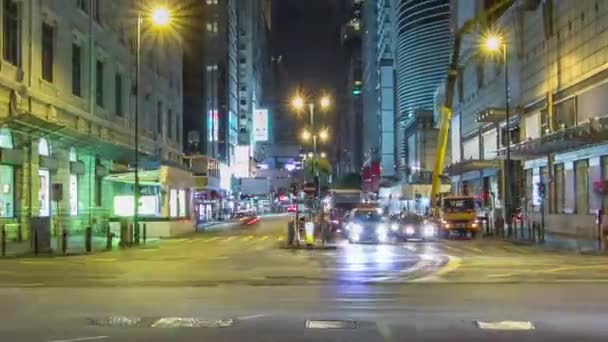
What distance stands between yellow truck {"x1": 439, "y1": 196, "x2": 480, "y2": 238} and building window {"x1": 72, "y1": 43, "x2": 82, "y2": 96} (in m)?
23.6

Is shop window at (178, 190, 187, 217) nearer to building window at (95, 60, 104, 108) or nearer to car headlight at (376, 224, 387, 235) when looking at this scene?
building window at (95, 60, 104, 108)

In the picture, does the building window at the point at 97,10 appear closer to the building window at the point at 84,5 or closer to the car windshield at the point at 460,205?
the building window at the point at 84,5

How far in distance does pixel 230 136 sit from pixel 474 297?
444ft

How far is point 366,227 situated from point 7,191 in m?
18.1

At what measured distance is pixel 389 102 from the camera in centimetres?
17888

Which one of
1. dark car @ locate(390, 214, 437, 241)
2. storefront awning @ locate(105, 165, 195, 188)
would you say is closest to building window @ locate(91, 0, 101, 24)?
storefront awning @ locate(105, 165, 195, 188)

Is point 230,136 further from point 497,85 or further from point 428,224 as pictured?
point 428,224

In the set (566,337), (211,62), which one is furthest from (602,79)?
(211,62)

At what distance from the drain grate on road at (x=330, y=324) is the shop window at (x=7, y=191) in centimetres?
2901

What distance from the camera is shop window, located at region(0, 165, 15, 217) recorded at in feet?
132

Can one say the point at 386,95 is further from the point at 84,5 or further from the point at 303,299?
the point at 303,299

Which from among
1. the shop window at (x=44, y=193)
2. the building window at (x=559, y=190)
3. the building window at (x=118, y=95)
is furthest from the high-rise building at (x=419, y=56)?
the shop window at (x=44, y=193)

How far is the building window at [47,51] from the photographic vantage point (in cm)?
4609

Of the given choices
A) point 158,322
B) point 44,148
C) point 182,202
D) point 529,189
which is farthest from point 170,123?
point 158,322
